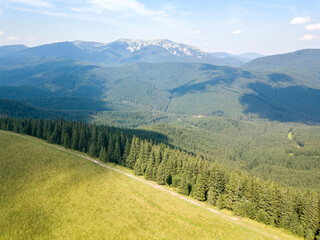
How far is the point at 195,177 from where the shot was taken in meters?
91.8

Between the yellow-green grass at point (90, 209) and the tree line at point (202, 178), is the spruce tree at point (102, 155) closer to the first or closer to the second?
the tree line at point (202, 178)

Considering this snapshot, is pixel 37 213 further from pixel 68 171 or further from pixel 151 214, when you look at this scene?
pixel 151 214

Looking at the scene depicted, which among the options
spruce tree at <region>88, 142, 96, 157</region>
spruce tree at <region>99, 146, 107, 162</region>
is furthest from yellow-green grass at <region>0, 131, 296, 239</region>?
spruce tree at <region>88, 142, 96, 157</region>

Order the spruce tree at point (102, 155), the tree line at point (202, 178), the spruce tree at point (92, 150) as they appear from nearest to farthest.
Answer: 1. the tree line at point (202, 178)
2. the spruce tree at point (102, 155)
3. the spruce tree at point (92, 150)

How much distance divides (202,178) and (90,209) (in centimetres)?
4703

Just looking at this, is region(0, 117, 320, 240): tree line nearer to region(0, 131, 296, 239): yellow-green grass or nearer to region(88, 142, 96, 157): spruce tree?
region(88, 142, 96, 157): spruce tree

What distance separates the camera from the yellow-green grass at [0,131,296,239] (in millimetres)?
55438

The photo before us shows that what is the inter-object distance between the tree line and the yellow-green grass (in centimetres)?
604

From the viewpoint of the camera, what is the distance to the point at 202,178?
8756 cm

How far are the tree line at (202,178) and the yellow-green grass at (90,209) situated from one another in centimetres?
604

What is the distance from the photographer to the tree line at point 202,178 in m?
71.1

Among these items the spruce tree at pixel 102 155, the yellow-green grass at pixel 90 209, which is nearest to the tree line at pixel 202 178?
the spruce tree at pixel 102 155

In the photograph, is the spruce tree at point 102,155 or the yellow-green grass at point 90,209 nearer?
the yellow-green grass at point 90,209

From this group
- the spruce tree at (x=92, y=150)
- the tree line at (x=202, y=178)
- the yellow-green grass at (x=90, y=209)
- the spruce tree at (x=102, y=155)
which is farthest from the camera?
the spruce tree at (x=92, y=150)
